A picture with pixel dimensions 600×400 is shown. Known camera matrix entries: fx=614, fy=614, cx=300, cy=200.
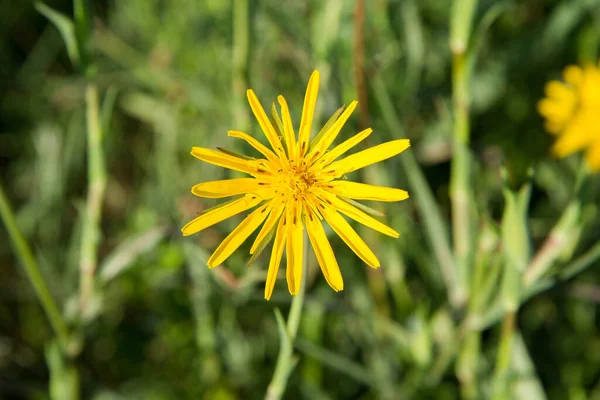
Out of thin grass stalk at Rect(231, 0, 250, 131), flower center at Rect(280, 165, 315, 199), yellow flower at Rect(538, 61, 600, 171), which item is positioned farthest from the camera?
yellow flower at Rect(538, 61, 600, 171)

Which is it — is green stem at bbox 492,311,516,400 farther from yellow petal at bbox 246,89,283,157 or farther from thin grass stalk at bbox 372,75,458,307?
yellow petal at bbox 246,89,283,157

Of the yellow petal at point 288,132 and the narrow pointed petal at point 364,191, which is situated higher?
the yellow petal at point 288,132

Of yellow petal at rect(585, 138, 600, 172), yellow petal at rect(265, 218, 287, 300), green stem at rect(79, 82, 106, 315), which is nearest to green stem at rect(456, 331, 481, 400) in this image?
yellow petal at rect(585, 138, 600, 172)

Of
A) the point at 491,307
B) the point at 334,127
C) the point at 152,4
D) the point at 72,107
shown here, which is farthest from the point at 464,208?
the point at 72,107

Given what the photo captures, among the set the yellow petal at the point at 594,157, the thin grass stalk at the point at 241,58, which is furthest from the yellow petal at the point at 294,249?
the yellow petal at the point at 594,157

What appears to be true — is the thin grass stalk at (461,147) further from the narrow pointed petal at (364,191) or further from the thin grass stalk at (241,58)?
the thin grass stalk at (241,58)

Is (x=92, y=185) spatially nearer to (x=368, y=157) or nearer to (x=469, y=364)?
(x=368, y=157)
